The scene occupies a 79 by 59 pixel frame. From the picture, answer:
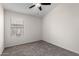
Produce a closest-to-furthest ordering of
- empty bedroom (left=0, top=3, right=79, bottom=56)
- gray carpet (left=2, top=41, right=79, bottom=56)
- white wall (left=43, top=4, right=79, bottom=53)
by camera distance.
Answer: empty bedroom (left=0, top=3, right=79, bottom=56)
gray carpet (left=2, top=41, right=79, bottom=56)
white wall (left=43, top=4, right=79, bottom=53)

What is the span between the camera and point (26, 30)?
9.65ft

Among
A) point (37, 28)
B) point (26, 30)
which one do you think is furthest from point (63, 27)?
point (26, 30)

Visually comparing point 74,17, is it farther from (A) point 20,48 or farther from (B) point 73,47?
(A) point 20,48

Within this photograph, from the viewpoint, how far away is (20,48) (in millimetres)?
2891

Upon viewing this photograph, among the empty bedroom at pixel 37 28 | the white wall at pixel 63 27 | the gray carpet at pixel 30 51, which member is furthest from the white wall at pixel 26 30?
the white wall at pixel 63 27

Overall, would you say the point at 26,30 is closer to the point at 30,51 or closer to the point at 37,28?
the point at 37,28

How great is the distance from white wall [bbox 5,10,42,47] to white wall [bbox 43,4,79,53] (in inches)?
27.4

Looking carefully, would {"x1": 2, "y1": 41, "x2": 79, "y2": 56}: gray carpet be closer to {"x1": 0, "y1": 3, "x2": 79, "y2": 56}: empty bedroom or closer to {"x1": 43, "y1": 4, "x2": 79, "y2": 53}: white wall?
{"x1": 0, "y1": 3, "x2": 79, "y2": 56}: empty bedroom

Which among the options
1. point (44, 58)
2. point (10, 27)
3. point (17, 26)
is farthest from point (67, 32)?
point (44, 58)

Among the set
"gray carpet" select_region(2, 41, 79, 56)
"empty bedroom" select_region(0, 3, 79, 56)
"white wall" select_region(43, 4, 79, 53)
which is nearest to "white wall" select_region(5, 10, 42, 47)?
"empty bedroom" select_region(0, 3, 79, 56)

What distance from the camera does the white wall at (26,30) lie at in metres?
2.28

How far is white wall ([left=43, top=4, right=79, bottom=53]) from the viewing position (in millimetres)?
2658

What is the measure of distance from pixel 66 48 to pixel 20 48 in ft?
7.18

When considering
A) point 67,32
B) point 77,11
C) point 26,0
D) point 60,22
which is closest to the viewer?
point 26,0
